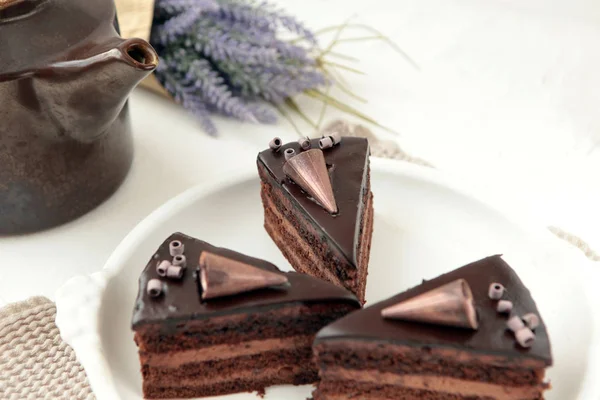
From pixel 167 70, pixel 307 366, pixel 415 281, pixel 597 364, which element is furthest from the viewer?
pixel 167 70

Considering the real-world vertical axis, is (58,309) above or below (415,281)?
below

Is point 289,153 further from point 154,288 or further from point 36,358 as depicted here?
point 36,358

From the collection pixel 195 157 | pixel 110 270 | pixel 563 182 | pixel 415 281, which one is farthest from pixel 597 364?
pixel 195 157

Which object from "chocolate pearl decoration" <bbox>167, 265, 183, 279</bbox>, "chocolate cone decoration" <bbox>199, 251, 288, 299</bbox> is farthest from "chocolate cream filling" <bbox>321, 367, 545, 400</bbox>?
"chocolate pearl decoration" <bbox>167, 265, 183, 279</bbox>

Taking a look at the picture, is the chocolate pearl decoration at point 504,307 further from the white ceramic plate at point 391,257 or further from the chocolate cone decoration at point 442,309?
the white ceramic plate at point 391,257

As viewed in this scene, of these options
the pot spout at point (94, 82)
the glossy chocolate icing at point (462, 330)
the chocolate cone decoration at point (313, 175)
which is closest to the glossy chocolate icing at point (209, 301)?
the glossy chocolate icing at point (462, 330)

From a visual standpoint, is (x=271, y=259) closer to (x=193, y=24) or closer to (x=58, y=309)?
(x=58, y=309)

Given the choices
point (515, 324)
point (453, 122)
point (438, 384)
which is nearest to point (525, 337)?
point (515, 324)
